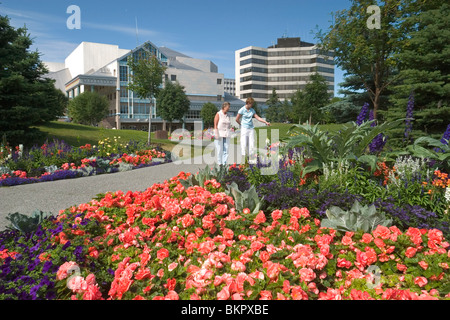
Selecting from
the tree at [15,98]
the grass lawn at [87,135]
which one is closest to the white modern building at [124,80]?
the grass lawn at [87,135]

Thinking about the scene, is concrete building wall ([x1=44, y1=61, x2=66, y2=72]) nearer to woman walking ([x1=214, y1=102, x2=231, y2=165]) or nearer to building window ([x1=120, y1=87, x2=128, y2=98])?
building window ([x1=120, y1=87, x2=128, y2=98])

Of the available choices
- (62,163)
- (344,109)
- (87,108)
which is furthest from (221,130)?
(87,108)

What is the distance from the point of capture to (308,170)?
444cm

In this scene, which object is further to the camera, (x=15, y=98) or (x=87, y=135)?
(x=87, y=135)

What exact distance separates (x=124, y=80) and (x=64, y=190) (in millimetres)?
56019

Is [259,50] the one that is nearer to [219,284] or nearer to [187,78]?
[187,78]

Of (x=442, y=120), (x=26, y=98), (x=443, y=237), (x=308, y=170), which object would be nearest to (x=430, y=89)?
(x=442, y=120)

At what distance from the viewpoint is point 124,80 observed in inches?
2293

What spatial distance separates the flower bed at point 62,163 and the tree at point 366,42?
13065 millimetres

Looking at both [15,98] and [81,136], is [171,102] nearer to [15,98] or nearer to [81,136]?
[81,136]

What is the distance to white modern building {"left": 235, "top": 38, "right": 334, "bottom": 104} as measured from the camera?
9562cm

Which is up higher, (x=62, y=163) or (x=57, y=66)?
(x=57, y=66)

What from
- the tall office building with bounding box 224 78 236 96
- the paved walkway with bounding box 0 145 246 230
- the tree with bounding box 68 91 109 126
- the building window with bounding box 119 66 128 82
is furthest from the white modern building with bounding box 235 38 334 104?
the paved walkway with bounding box 0 145 246 230

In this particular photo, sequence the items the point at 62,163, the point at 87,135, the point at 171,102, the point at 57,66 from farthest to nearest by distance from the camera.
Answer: the point at 57,66, the point at 171,102, the point at 87,135, the point at 62,163
